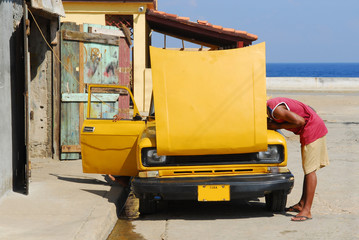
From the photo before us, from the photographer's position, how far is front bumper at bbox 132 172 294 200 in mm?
6438

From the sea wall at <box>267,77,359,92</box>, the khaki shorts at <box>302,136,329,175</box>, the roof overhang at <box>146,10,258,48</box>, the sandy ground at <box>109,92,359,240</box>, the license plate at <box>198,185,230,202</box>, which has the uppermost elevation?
the roof overhang at <box>146,10,258,48</box>

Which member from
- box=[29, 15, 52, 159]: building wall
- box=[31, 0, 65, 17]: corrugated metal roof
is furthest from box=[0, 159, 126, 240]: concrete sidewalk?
box=[31, 0, 65, 17]: corrugated metal roof

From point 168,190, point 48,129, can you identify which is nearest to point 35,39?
point 48,129

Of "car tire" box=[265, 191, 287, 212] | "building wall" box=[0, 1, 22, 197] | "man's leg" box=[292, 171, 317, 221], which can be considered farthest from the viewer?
"building wall" box=[0, 1, 22, 197]

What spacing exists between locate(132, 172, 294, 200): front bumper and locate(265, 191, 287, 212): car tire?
16.0 inches

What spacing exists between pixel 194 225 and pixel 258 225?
2.26ft

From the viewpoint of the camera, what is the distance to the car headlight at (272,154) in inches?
261

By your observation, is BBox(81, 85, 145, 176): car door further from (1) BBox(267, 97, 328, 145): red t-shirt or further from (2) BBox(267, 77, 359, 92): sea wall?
(2) BBox(267, 77, 359, 92): sea wall

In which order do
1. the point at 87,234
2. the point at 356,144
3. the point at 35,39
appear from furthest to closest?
the point at 356,144, the point at 35,39, the point at 87,234

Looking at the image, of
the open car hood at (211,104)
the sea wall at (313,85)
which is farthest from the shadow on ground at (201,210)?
the sea wall at (313,85)

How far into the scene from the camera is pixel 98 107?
10945 millimetres

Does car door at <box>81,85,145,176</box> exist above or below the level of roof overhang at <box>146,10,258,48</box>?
below

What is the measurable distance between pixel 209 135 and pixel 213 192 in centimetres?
61

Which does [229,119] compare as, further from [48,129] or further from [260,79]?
[48,129]
